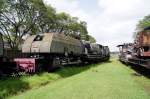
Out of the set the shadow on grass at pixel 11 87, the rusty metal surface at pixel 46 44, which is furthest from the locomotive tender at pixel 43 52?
the shadow on grass at pixel 11 87

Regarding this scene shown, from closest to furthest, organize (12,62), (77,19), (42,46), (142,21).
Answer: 1. (12,62)
2. (42,46)
3. (77,19)
4. (142,21)

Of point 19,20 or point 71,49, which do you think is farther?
point 19,20

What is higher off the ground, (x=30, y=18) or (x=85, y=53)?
(x=30, y=18)

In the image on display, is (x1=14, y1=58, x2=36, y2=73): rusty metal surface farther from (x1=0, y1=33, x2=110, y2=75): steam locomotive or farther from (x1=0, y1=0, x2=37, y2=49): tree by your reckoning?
(x1=0, y1=0, x2=37, y2=49): tree

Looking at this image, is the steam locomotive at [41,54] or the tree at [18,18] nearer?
the steam locomotive at [41,54]

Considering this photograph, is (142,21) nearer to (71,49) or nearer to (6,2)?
(6,2)

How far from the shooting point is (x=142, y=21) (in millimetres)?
106062

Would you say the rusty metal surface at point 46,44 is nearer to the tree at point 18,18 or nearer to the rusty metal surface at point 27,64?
the rusty metal surface at point 27,64

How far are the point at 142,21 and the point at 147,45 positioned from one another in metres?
86.2

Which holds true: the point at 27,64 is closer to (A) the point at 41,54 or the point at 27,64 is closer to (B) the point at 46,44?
(B) the point at 46,44

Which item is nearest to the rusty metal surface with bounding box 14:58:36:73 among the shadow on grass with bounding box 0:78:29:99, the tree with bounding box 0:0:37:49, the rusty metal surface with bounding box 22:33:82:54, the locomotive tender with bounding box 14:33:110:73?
the locomotive tender with bounding box 14:33:110:73

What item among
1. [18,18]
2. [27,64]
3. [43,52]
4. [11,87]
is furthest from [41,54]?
[18,18]

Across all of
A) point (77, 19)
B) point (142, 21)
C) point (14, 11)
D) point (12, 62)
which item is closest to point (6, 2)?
point (14, 11)

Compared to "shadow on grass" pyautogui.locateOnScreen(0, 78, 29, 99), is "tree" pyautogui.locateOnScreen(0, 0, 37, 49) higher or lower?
higher
